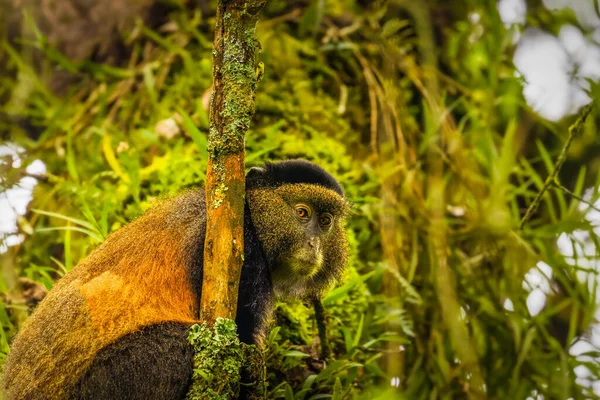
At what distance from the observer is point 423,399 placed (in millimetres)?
4762

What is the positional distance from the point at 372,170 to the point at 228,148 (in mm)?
2674

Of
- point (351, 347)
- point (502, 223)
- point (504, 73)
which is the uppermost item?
point (504, 73)

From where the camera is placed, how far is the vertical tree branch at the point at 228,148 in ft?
9.29

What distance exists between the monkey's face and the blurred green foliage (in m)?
0.34

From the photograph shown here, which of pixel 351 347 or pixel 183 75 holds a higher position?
pixel 183 75

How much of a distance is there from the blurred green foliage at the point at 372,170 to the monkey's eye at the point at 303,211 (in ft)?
2.00

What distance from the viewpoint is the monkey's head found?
3861mm

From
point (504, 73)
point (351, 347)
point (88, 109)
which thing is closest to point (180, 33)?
point (88, 109)

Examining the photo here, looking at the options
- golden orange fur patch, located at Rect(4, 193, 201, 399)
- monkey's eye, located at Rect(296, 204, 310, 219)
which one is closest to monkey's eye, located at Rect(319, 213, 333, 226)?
monkey's eye, located at Rect(296, 204, 310, 219)

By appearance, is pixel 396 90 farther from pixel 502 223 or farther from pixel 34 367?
pixel 34 367

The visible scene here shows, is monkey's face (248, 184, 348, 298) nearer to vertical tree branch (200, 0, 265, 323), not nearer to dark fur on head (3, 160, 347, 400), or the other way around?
dark fur on head (3, 160, 347, 400)

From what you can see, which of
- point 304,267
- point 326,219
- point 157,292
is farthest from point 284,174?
point 157,292

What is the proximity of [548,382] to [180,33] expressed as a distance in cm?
455

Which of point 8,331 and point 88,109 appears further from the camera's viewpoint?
point 88,109
